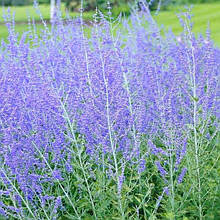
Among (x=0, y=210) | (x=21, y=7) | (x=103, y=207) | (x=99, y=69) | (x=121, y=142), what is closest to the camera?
(x=0, y=210)

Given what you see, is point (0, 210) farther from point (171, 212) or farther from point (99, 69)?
point (99, 69)

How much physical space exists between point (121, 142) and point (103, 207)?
0.64 meters

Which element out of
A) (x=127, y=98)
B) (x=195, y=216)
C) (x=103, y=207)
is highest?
(x=127, y=98)

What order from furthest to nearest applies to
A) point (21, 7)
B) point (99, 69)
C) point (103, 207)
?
1. point (21, 7)
2. point (99, 69)
3. point (103, 207)

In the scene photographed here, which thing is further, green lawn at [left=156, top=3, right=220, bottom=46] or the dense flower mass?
green lawn at [left=156, top=3, right=220, bottom=46]

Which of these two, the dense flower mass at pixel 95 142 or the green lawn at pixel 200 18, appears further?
the green lawn at pixel 200 18

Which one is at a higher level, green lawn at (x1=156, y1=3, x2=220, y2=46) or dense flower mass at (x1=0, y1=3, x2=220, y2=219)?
dense flower mass at (x1=0, y1=3, x2=220, y2=219)

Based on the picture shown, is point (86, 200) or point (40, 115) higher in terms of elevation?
point (40, 115)

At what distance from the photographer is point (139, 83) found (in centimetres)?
402

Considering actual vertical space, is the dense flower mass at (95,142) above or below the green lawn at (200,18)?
above

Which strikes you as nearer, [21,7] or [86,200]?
[86,200]

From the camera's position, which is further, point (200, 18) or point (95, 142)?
point (200, 18)

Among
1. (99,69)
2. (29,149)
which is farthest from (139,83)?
(29,149)

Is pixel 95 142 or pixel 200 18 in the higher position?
pixel 95 142
